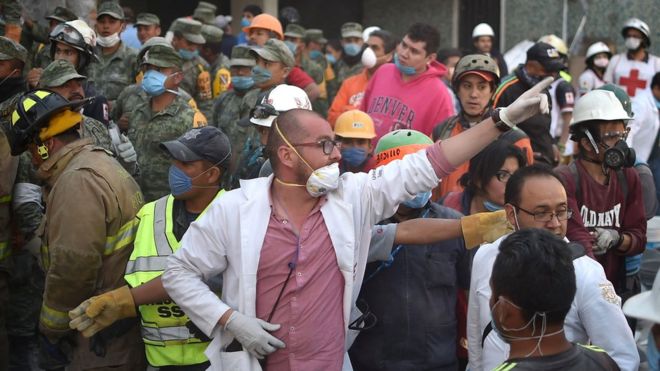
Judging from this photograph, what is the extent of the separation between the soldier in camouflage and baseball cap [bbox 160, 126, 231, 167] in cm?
262

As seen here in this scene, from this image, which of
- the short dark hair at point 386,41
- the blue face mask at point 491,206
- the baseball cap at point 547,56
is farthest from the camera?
the short dark hair at point 386,41

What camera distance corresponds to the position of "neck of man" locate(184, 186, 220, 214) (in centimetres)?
485

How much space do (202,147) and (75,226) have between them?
0.72 meters

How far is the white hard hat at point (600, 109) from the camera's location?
18.6 ft

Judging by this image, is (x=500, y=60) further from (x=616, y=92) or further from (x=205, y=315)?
(x=205, y=315)

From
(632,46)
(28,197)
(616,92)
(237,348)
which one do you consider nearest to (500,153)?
(616,92)

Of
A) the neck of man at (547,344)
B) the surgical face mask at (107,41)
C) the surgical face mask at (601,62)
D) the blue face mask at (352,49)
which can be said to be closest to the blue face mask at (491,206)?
the neck of man at (547,344)

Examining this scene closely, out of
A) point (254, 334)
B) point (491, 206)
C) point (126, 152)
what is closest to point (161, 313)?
point (254, 334)

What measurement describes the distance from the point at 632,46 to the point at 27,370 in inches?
362

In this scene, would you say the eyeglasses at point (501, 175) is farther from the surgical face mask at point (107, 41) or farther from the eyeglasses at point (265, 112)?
the surgical face mask at point (107, 41)

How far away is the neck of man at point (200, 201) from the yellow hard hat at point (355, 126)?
2474 mm

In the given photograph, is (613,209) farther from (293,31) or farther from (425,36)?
(293,31)

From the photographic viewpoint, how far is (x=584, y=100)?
585cm

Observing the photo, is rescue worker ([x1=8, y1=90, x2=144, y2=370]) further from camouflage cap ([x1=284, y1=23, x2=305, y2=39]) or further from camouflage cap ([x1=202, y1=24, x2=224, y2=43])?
camouflage cap ([x1=284, y1=23, x2=305, y2=39])
